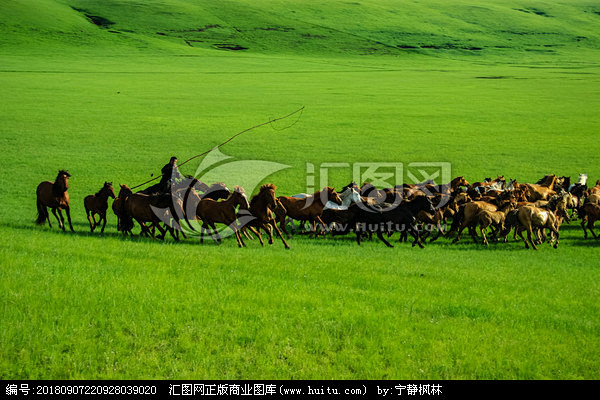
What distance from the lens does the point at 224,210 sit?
14.8m

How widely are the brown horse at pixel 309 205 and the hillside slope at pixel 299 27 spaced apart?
278 feet

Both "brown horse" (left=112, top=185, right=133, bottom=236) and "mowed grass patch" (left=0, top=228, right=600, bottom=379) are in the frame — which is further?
"brown horse" (left=112, top=185, right=133, bottom=236)

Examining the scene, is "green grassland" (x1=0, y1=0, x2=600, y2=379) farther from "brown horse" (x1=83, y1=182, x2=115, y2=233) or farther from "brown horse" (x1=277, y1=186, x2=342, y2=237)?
"brown horse" (x1=277, y1=186, x2=342, y2=237)

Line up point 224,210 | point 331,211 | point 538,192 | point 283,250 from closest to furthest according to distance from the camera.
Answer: point 283,250
point 224,210
point 331,211
point 538,192

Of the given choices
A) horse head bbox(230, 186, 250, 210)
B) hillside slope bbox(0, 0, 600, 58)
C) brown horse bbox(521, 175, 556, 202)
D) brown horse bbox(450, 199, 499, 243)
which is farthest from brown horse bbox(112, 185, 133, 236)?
hillside slope bbox(0, 0, 600, 58)

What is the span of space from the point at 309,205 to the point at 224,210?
319 cm

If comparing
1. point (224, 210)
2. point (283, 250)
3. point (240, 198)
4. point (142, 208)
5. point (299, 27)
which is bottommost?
point (283, 250)

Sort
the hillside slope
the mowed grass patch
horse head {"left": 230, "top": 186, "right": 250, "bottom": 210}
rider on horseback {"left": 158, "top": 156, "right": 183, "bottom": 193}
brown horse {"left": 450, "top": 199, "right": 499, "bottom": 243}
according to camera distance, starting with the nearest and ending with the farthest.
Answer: the mowed grass patch < horse head {"left": 230, "top": 186, "right": 250, "bottom": 210} < rider on horseback {"left": 158, "top": 156, "right": 183, "bottom": 193} < brown horse {"left": 450, "top": 199, "right": 499, "bottom": 243} < the hillside slope

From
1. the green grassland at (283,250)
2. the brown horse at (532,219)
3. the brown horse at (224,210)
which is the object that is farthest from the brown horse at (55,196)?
the brown horse at (532,219)

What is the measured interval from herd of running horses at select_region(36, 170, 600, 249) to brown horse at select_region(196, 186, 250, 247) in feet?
0.09

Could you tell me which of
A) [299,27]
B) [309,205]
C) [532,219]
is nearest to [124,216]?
[309,205]

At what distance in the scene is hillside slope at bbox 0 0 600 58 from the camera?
341 feet

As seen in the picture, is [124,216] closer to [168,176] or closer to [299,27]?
[168,176]

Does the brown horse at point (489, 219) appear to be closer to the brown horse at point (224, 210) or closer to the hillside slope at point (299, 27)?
the brown horse at point (224, 210)
